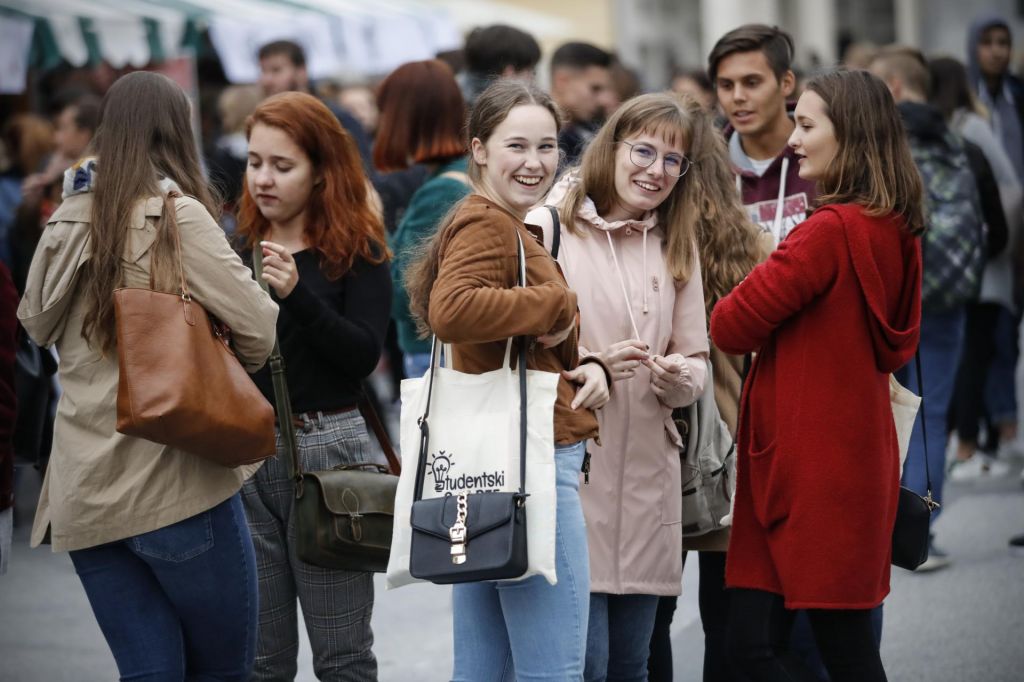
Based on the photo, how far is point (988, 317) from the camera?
26.7 feet

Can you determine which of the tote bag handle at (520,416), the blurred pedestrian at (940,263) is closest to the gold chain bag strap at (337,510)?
the tote bag handle at (520,416)

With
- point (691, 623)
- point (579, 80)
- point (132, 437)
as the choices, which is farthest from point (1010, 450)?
point (132, 437)

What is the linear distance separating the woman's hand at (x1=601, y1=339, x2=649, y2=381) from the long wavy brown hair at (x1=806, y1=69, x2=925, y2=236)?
0.66 meters

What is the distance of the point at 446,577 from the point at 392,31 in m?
11.3

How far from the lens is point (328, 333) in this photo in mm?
3984

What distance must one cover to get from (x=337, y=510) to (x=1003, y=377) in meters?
6.02

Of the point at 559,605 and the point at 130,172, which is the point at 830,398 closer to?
the point at 559,605

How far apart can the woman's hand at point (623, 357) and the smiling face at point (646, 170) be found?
1.54 ft

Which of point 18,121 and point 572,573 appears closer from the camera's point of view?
point 572,573

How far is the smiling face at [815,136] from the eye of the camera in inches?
145

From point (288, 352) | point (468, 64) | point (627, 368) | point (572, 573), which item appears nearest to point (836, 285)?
point (627, 368)

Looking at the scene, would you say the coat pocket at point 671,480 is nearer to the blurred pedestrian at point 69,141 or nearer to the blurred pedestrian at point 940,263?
the blurred pedestrian at point 940,263

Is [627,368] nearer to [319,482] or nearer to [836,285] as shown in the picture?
[836,285]

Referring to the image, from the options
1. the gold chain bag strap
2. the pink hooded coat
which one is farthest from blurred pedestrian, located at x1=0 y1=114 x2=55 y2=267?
the pink hooded coat
